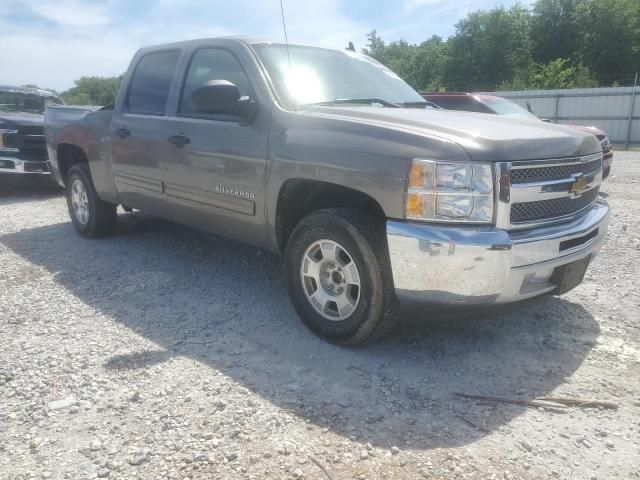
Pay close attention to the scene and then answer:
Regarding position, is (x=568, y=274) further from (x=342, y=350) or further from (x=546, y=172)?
(x=342, y=350)

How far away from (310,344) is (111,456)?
Result: 4.53 ft

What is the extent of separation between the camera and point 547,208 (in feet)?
10.1

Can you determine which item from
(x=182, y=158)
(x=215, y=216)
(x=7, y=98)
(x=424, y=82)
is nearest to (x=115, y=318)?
(x=215, y=216)

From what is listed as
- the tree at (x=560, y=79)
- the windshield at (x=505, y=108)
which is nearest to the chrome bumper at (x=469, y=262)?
the windshield at (x=505, y=108)

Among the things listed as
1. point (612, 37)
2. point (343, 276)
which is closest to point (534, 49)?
point (612, 37)

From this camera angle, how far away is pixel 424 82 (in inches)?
2218

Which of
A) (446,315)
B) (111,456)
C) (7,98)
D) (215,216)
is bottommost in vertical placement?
(111,456)

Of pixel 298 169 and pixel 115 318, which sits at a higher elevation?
pixel 298 169

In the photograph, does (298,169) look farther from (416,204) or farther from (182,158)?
(182,158)

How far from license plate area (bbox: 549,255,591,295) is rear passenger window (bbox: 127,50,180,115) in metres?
3.27

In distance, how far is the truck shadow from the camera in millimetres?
2689

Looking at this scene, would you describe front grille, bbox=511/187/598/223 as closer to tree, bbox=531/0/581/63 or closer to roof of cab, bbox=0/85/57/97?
roof of cab, bbox=0/85/57/97

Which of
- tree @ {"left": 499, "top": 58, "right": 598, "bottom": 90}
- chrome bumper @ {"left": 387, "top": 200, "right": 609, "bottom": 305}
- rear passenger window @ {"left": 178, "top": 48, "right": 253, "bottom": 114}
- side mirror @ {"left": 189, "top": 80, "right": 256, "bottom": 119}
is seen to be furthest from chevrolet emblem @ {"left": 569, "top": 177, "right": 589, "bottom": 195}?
tree @ {"left": 499, "top": 58, "right": 598, "bottom": 90}

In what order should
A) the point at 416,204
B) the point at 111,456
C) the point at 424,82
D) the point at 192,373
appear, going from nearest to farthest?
the point at 111,456, the point at 416,204, the point at 192,373, the point at 424,82
